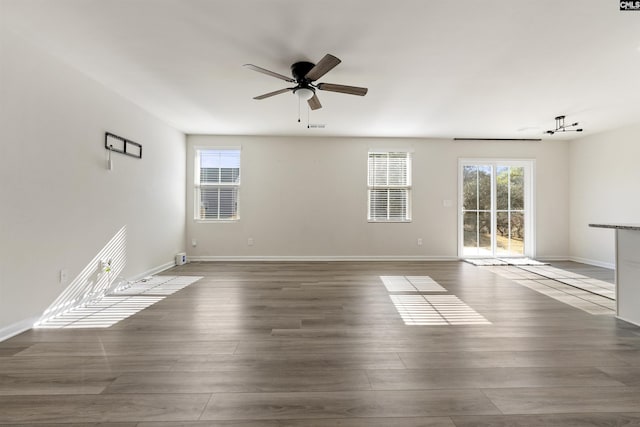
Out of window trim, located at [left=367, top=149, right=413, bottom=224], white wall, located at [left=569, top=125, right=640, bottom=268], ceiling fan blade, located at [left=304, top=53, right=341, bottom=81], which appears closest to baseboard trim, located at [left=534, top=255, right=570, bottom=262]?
white wall, located at [left=569, top=125, right=640, bottom=268]

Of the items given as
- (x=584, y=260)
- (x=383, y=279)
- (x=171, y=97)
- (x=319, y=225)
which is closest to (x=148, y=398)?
(x=383, y=279)

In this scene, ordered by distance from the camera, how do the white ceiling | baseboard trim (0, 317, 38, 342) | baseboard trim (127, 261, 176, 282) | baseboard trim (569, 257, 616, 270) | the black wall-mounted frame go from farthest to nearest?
baseboard trim (569, 257, 616, 270)
baseboard trim (127, 261, 176, 282)
the black wall-mounted frame
baseboard trim (0, 317, 38, 342)
the white ceiling

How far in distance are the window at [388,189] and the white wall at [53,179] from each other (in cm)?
421

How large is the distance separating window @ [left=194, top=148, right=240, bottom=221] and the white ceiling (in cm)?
158

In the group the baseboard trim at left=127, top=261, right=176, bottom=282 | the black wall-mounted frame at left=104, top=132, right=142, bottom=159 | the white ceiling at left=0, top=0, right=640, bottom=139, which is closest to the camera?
the white ceiling at left=0, top=0, right=640, bottom=139

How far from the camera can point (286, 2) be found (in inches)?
78.9

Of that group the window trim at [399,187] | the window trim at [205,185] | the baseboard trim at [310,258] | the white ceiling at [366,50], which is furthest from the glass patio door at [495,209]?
the window trim at [205,185]

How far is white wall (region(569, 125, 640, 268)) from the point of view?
16.0 feet

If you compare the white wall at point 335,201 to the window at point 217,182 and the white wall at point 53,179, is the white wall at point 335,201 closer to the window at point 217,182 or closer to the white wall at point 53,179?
the window at point 217,182

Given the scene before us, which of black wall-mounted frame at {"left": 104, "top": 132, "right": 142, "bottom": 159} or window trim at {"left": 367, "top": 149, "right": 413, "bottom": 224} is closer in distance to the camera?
black wall-mounted frame at {"left": 104, "top": 132, "right": 142, "bottom": 159}

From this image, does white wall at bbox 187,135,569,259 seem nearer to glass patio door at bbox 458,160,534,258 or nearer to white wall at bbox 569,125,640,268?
glass patio door at bbox 458,160,534,258

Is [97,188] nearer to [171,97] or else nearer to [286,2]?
[171,97]

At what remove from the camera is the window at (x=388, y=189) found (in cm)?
593

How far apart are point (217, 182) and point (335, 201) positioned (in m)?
2.49
